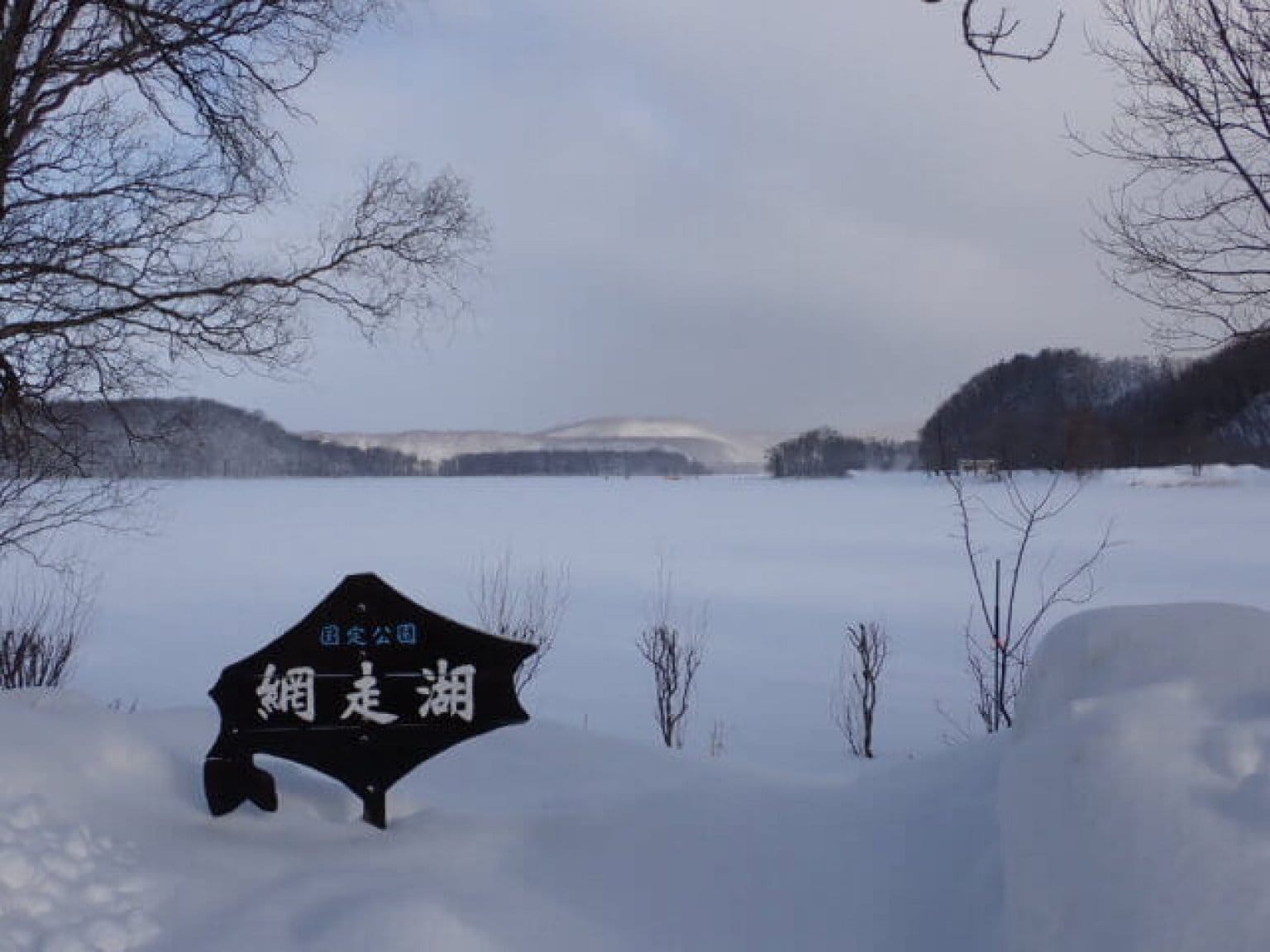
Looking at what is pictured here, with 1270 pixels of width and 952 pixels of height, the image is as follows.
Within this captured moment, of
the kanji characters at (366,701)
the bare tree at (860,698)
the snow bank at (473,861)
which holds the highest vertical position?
the kanji characters at (366,701)

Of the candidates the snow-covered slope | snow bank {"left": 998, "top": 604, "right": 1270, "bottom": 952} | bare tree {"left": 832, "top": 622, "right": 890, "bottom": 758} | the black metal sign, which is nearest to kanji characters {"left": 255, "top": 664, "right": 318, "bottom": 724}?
the black metal sign

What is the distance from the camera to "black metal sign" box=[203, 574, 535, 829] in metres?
3.59

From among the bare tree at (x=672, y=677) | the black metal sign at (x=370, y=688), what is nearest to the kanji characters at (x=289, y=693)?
the black metal sign at (x=370, y=688)

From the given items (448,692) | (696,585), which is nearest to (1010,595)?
(696,585)

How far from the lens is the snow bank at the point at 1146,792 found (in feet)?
6.84

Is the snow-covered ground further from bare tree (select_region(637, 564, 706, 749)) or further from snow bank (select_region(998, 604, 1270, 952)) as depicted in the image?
bare tree (select_region(637, 564, 706, 749))

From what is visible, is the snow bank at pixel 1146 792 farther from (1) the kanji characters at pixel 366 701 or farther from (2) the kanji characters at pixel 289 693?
(2) the kanji characters at pixel 289 693

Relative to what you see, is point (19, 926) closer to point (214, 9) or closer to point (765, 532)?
point (214, 9)

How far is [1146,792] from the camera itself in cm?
238

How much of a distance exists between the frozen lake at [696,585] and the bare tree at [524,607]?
0.79 ft

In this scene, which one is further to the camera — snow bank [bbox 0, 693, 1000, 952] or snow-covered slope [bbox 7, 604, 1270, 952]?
snow bank [bbox 0, 693, 1000, 952]

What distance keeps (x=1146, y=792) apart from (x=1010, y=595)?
7821mm

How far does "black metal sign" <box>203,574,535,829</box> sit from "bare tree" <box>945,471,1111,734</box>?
1991 mm

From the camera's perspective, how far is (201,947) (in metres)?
2.61
